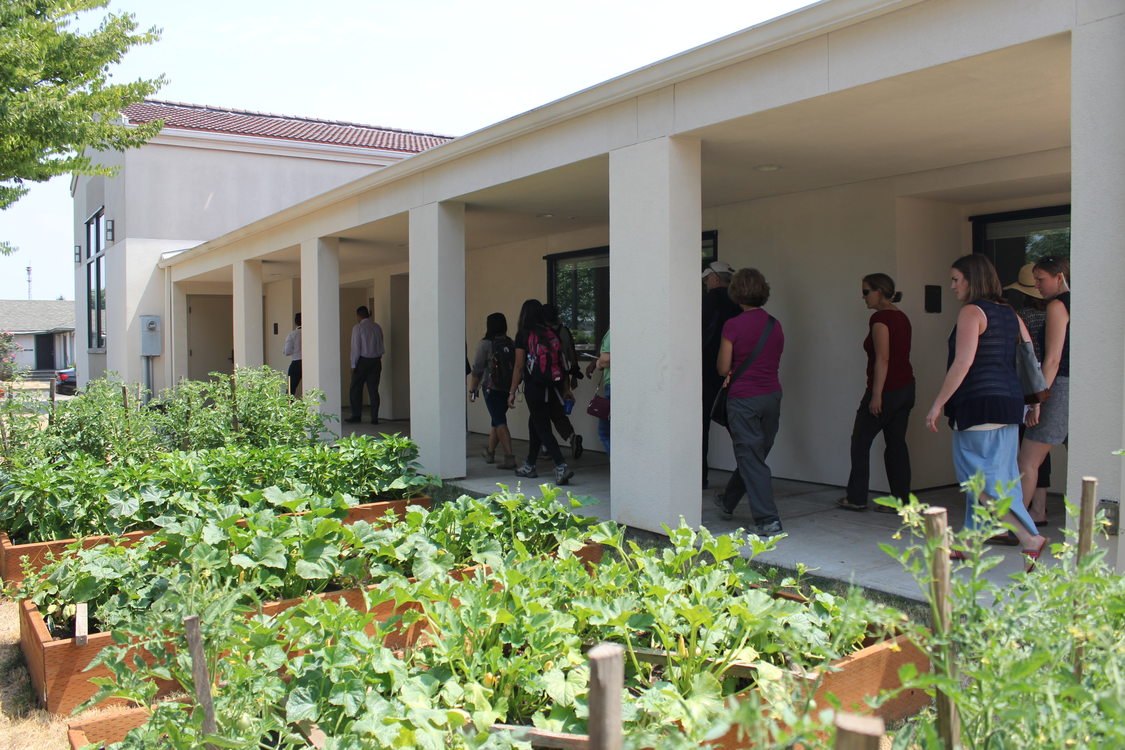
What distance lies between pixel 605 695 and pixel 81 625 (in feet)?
10.2

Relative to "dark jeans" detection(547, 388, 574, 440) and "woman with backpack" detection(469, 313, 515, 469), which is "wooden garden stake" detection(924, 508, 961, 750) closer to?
"dark jeans" detection(547, 388, 574, 440)

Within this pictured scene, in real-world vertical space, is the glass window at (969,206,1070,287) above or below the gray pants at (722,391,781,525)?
above

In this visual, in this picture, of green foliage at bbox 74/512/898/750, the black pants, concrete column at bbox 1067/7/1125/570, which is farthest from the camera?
the black pants

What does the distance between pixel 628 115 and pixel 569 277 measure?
448 cm

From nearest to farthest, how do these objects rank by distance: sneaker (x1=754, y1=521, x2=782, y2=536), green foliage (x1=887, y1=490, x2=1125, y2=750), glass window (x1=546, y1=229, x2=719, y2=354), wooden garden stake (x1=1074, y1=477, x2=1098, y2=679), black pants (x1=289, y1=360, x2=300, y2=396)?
green foliage (x1=887, y1=490, x2=1125, y2=750)
wooden garden stake (x1=1074, y1=477, x2=1098, y2=679)
sneaker (x1=754, y1=521, x2=782, y2=536)
glass window (x1=546, y1=229, x2=719, y2=354)
black pants (x1=289, y1=360, x2=300, y2=396)

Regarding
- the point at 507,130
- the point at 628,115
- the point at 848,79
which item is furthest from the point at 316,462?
the point at 848,79

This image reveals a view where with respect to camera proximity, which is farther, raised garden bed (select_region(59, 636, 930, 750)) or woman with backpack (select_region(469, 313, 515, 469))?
woman with backpack (select_region(469, 313, 515, 469))

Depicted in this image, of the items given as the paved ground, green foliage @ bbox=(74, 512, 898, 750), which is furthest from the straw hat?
green foliage @ bbox=(74, 512, 898, 750)

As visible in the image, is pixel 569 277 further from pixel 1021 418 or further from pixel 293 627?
pixel 293 627

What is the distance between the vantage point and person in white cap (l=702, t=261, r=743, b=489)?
673cm

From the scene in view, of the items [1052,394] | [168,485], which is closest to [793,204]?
[1052,394]

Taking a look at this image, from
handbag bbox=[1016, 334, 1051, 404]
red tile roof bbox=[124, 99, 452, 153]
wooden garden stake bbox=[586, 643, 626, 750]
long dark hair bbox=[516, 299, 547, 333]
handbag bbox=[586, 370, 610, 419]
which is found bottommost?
wooden garden stake bbox=[586, 643, 626, 750]

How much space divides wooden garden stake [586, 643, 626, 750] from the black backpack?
6.64 metres

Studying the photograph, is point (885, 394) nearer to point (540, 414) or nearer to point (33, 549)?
point (540, 414)
